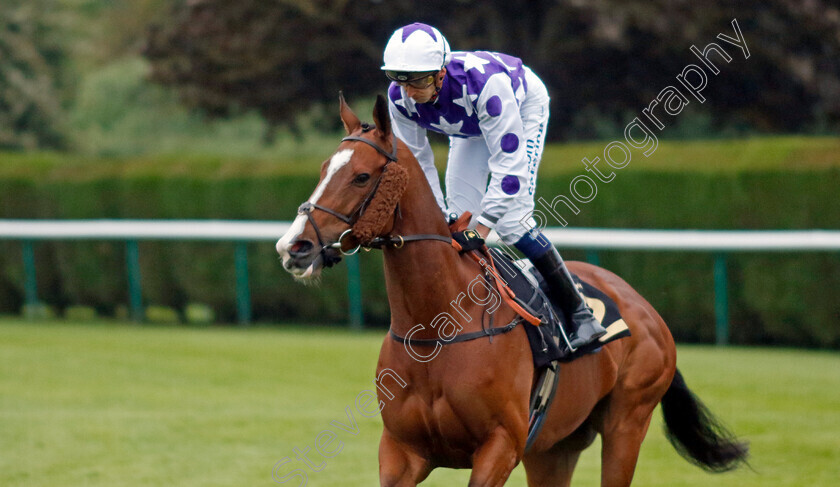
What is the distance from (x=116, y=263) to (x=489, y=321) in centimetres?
858

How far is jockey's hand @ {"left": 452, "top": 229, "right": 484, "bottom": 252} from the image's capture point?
146 inches

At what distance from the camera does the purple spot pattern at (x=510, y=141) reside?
3705mm

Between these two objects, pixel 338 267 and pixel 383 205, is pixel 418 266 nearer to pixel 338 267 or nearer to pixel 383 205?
pixel 383 205

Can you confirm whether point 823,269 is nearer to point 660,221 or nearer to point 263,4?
point 660,221

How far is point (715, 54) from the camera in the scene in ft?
44.8

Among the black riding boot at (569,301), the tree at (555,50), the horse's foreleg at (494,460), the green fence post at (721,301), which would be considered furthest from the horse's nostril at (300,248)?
the tree at (555,50)

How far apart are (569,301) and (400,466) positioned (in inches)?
37.5

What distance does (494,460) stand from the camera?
11.5ft

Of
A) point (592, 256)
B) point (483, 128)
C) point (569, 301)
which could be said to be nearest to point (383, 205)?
point (483, 128)

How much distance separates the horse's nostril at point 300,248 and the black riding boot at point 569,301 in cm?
108

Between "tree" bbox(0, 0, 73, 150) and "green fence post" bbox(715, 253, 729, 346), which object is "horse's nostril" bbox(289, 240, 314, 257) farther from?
"tree" bbox(0, 0, 73, 150)

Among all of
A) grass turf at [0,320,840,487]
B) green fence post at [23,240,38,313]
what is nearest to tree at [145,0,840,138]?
green fence post at [23,240,38,313]

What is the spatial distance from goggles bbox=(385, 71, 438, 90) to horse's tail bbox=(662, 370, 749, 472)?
6.37 feet

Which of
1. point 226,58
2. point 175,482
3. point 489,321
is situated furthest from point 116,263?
point 489,321
